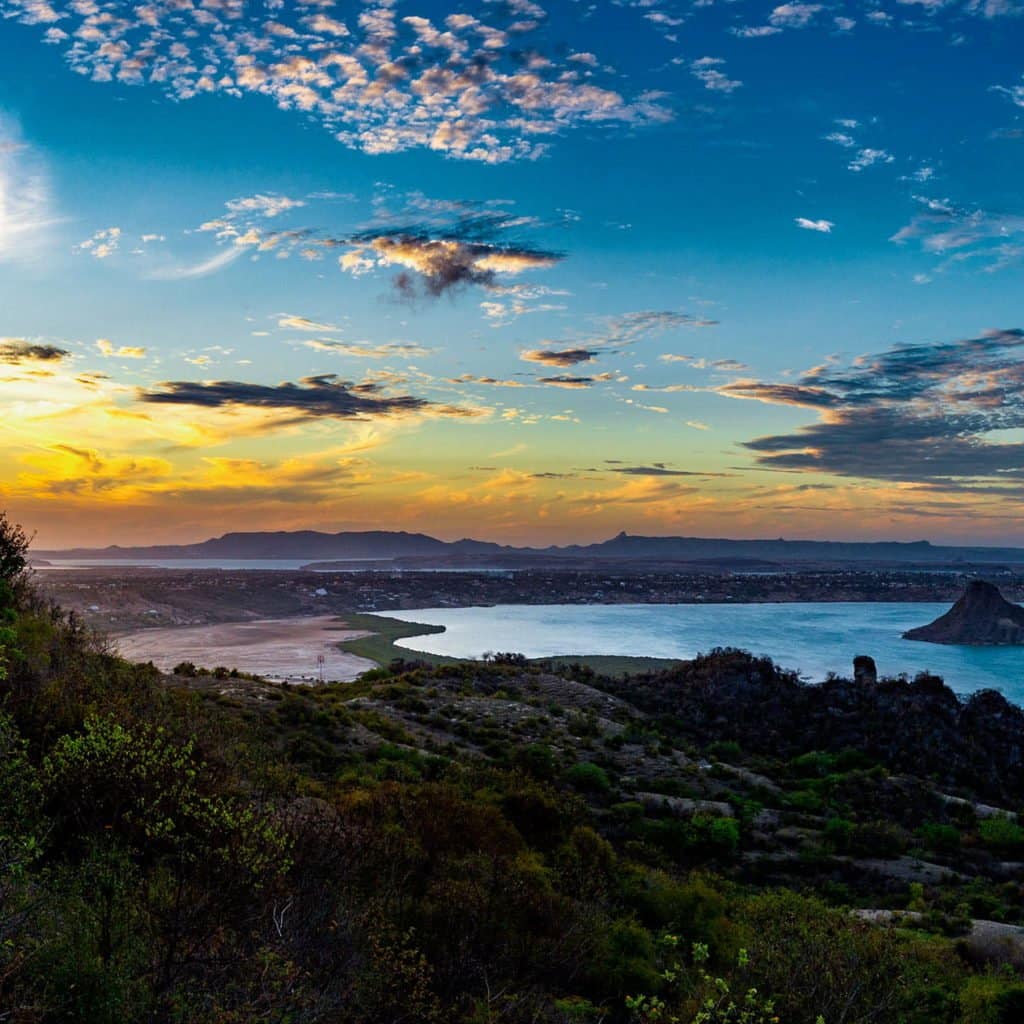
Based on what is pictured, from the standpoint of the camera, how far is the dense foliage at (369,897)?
29.4 ft

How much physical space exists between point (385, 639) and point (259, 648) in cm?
2101

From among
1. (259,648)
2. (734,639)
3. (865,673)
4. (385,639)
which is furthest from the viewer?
(734,639)

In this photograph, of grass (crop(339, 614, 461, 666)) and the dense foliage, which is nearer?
the dense foliage

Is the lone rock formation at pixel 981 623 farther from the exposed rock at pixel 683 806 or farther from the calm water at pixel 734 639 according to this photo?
the exposed rock at pixel 683 806

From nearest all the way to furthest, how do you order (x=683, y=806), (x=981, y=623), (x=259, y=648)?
(x=683, y=806)
(x=259, y=648)
(x=981, y=623)

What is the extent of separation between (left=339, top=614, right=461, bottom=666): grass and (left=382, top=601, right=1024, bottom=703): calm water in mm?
3561

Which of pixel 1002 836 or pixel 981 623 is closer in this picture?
pixel 1002 836

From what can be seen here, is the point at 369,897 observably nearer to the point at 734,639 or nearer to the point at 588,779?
the point at 588,779

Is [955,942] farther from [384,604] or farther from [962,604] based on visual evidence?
[384,604]

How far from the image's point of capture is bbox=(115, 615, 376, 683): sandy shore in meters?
80.1

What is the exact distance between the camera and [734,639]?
131 m

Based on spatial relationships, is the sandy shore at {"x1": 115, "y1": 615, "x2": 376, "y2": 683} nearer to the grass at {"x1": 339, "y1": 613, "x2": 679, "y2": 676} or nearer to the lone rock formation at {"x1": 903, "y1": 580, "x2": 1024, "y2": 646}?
the grass at {"x1": 339, "y1": 613, "x2": 679, "y2": 676}

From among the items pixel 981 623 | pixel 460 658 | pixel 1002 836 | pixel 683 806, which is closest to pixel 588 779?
pixel 683 806

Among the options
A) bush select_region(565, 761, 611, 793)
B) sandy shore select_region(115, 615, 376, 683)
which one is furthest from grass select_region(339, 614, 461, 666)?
bush select_region(565, 761, 611, 793)
